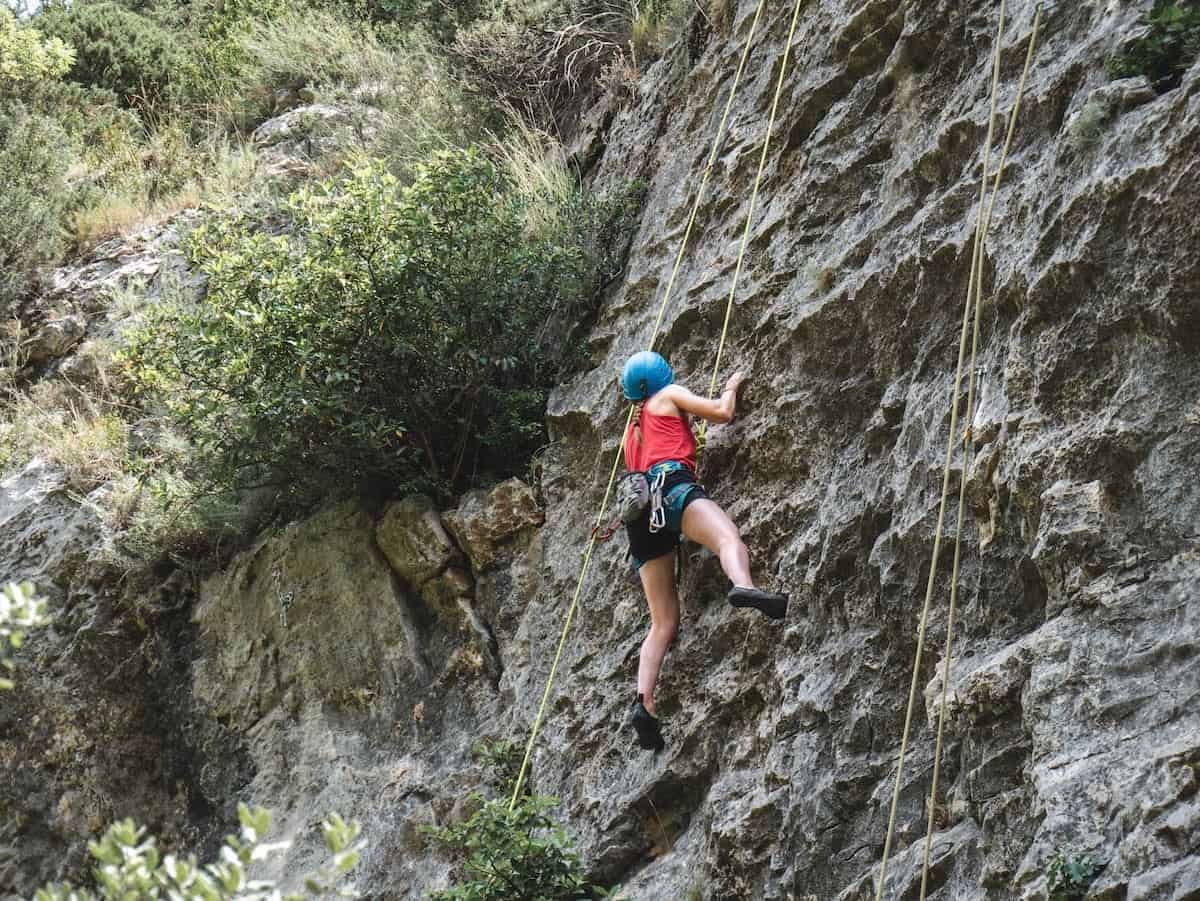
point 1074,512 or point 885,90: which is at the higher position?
point 885,90

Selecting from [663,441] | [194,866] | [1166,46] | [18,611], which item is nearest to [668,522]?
[663,441]

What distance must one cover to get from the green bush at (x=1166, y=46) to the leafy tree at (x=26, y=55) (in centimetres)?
1382

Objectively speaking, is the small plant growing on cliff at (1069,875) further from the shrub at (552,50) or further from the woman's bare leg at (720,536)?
the shrub at (552,50)

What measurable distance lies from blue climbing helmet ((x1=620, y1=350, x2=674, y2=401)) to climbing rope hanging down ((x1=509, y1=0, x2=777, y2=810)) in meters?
0.26

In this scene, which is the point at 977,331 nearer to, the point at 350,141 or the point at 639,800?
the point at 639,800

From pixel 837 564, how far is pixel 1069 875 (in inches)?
73.9

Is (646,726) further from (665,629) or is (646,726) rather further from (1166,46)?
(1166,46)

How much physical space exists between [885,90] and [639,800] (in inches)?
145

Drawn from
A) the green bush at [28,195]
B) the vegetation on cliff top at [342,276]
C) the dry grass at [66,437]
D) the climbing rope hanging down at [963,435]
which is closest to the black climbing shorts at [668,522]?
the climbing rope hanging down at [963,435]

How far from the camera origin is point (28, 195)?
1331 cm

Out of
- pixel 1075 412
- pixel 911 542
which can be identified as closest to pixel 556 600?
pixel 911 542

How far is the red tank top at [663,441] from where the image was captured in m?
6.37

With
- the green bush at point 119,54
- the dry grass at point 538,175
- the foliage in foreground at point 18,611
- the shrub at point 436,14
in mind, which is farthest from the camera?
the green bush at point 119,54

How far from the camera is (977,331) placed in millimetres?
5070
